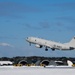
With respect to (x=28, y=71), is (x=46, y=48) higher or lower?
higher

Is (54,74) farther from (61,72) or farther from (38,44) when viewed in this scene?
(38,44)

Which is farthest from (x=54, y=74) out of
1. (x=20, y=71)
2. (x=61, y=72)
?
(x=20, y=71)

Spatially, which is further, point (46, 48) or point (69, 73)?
point (46, 48)

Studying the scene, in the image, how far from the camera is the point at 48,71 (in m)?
71.6

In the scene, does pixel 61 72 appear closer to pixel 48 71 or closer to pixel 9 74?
pixel 48 71

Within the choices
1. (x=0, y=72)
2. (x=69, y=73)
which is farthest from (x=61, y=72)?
(x=0, y=72)

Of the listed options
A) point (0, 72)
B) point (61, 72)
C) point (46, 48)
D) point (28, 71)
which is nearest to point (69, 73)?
point (61, 72)

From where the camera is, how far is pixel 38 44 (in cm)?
19975

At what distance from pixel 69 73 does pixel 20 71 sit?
8970 mm

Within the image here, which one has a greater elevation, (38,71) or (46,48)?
(46,48)

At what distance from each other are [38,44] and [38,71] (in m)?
128

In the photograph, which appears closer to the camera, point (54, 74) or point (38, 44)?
point (54, 74)

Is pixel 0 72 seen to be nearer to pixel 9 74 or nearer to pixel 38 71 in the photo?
pixel 9 74

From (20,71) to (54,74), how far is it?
6.26 meters
